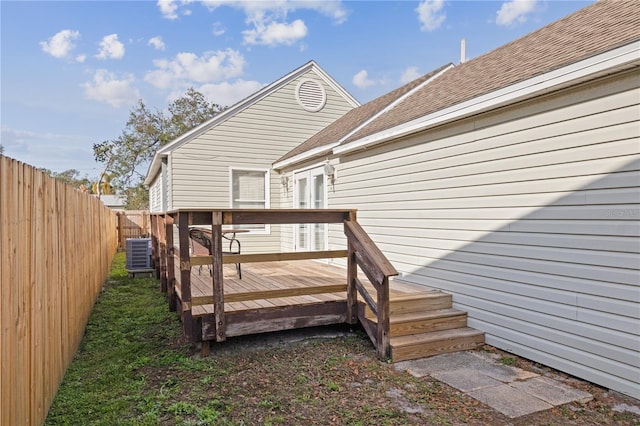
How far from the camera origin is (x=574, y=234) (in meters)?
3.48

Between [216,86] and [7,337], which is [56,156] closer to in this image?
[216,86]

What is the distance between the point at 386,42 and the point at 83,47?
11.3 metres

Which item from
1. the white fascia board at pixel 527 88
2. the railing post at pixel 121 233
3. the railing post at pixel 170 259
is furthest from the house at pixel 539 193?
the railing post at pixel 121 233

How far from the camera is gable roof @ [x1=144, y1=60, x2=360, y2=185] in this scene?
29.2 feet

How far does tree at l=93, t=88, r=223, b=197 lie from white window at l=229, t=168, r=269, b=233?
57.2 ft

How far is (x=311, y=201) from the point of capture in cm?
834

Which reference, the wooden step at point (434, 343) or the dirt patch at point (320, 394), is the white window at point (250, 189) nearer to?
the dirt patch at point (320, 394)

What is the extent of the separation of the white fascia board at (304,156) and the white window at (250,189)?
489 millimetres

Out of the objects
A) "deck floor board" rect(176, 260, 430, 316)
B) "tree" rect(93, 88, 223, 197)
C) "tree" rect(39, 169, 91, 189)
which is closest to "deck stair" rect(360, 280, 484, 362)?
"deck floor board" rect(176, 260, 430, 316)

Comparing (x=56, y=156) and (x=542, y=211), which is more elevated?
(x=56, y=156)

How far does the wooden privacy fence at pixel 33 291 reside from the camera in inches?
71.0

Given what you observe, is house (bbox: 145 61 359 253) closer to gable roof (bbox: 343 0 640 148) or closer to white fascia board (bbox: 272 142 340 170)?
white fascia board (bbox: 272 142 340 170)

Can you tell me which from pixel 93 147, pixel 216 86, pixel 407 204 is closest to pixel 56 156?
pixel 93 147

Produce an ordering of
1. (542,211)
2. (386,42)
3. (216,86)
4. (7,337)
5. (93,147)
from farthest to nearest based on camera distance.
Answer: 1. (93,147)
2. (216,86)
3. (386,42)
4. (542,211)
5. (7,337)
